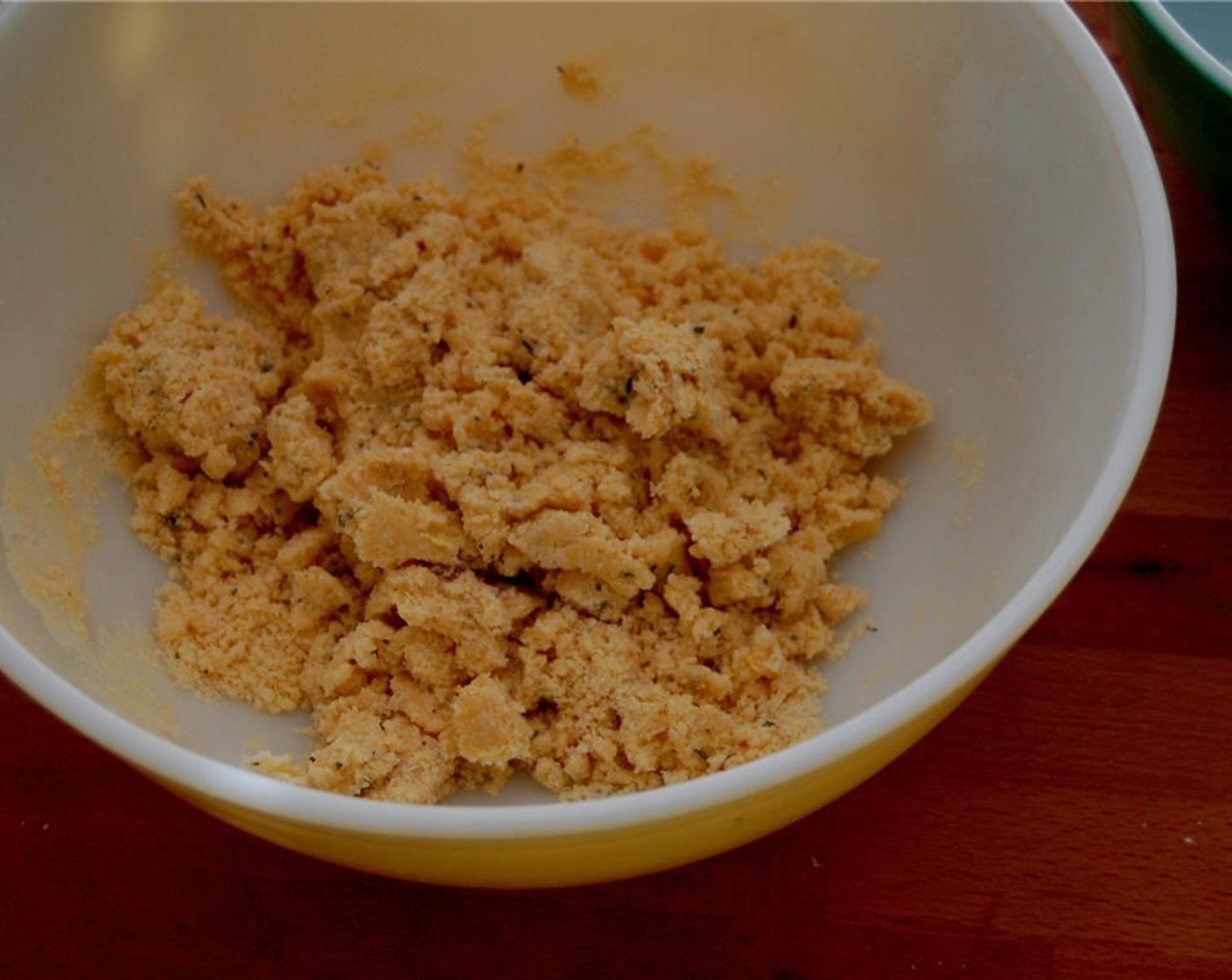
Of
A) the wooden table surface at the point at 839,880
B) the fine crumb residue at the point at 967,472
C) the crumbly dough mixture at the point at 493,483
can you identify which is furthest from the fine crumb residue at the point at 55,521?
the fine crumb residue at the point at 967,472

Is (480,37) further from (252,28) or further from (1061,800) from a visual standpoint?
(1061,800)

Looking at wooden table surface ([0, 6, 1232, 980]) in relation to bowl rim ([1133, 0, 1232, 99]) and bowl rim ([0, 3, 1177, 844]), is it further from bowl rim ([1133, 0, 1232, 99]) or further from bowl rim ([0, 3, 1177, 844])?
bowl rim ([1133, 0, 1232, 99])

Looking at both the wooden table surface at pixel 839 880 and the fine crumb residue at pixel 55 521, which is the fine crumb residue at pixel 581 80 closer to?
the fine crumb residue at pixel 55 521

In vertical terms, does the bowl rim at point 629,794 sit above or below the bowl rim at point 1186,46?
below

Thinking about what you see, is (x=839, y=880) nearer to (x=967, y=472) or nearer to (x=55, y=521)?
(x=967, y=472)

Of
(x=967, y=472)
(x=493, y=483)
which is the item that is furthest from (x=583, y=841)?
(x=967, y=472)

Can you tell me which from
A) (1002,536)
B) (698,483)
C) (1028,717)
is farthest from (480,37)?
(1028,717)

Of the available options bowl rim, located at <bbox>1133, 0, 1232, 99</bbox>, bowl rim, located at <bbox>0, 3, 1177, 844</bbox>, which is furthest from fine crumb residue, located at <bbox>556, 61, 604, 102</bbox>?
bowl rim, located at <bbox>0, 3, 1177, 844</bbox>

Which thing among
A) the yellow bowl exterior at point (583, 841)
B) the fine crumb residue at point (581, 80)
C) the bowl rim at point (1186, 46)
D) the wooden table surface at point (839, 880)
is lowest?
the wooden table surface at point (839, 880)
